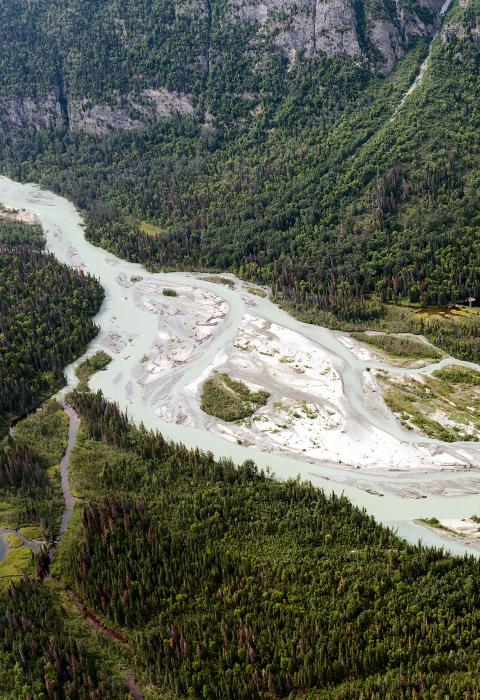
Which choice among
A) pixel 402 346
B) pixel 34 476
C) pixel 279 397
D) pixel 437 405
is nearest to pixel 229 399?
pixel 279 397

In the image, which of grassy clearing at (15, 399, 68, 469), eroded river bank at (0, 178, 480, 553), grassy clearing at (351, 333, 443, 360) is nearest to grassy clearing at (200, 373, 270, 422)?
eroded river bank at (0, 178, 480, 553)

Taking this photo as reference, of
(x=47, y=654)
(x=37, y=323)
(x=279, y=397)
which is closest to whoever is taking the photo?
(x=47, y=654)

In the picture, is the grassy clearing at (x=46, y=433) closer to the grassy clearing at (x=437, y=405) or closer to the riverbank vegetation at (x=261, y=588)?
the riverbank vegetation at (x=261, y=588)

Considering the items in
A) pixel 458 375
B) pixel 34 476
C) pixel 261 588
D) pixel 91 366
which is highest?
pixel 458 375

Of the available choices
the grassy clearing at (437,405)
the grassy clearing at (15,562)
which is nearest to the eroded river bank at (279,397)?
the grassy clearing at (437,405)

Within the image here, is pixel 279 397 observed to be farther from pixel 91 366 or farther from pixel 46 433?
pixel 46 433

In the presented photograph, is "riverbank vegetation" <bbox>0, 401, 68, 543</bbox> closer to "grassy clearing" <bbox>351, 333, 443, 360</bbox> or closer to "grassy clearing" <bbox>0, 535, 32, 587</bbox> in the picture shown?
"grassy clearing" <bbox>0, 535, 32, 587</bbox>

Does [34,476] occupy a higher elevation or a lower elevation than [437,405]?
lower

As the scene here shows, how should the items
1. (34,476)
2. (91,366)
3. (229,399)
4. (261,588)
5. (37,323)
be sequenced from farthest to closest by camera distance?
(37,323), (91,366), (229,399), (34,476), (261,588)
